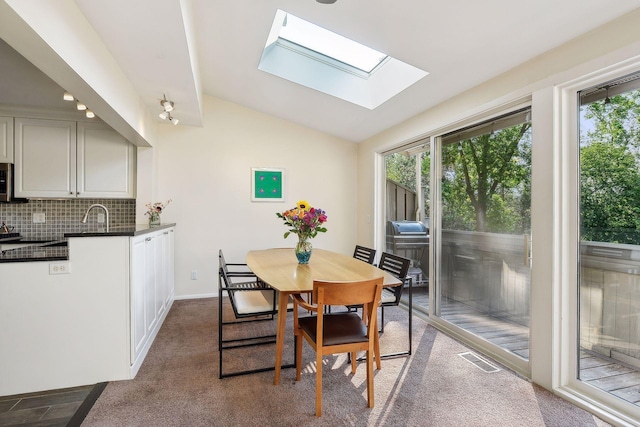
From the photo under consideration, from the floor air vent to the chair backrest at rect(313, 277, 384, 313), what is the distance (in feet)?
4.21

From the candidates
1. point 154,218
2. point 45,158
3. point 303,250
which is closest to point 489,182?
Answer: point 303,250

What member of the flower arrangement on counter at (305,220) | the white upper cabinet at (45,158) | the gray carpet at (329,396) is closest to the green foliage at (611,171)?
the gray carpet at (329,396)

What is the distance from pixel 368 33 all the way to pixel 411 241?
8.02ft

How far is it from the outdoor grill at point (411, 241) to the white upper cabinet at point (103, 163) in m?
3.34

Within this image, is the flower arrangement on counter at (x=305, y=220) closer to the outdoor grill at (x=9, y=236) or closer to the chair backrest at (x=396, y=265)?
the chair backrest at (x=396, y=265)

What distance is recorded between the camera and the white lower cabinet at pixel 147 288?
2.35 meters

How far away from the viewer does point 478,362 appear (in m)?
2.56

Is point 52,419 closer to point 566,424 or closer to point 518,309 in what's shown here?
point 566,424

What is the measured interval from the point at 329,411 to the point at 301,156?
3.51m

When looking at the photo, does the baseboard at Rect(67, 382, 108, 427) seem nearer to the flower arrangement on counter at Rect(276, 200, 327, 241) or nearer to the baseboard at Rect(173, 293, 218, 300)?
the flower arrangement on counter at Rect(276, 200, 327, 241)

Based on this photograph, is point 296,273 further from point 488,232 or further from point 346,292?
point 488,232

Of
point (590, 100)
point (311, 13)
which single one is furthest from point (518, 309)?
point (311, 13)

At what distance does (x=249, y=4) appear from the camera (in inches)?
93.1

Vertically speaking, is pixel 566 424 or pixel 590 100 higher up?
pixel 590 100
